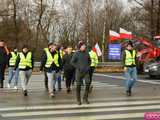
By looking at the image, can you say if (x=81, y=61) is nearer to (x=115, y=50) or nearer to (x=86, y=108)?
(x=86, y=108)

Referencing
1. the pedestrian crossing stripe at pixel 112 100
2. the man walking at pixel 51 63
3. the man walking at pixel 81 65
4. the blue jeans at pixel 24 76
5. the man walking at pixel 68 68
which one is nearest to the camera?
the pedestrian crossing stripe at pixel 112 100

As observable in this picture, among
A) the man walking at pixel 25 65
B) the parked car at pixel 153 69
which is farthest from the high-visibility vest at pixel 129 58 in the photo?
the parked car at pixel 153 69

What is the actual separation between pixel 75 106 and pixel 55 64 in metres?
2.93

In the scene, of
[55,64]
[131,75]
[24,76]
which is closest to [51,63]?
[55,64]

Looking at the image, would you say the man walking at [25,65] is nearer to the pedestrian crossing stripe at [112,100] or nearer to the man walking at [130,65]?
the pedestrian crossing stripe at [112,100]

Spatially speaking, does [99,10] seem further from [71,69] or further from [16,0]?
[71,69]

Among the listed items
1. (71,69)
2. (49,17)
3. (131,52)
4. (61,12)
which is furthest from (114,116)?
(61,12)

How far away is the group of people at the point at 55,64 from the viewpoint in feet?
49.6

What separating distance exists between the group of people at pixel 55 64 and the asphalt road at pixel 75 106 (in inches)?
19.1

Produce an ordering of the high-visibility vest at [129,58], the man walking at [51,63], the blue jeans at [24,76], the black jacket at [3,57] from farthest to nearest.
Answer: the black jacket at [3,57], the high-visibility vest at [129,58], the blue jeans at [24,76], the man walking at [51,63]

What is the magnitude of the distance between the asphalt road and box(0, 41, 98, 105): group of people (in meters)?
0.48

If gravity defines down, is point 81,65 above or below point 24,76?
above

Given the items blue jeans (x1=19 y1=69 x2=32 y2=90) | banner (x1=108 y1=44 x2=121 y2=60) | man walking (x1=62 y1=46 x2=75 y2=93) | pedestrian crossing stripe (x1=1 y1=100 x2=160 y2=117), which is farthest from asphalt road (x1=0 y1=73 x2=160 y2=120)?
banner (x1=108 y1=44 x2=121 y2=60)

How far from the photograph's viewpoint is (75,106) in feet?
47.9
